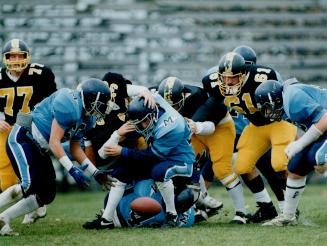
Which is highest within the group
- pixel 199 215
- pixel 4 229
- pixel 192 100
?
pixel 192 100

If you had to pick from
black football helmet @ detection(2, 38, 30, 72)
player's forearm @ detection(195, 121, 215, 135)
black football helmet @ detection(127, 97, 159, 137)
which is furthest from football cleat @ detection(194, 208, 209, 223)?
black football helmet @ detection(2, 38, 30, 72)

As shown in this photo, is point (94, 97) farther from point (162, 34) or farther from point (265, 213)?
point (162, 34)

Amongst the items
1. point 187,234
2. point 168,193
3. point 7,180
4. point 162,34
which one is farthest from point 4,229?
point 162,34

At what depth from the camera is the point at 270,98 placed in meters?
7.42

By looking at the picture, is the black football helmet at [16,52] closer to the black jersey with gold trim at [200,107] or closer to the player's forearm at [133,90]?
the player's forearm at [133,90]

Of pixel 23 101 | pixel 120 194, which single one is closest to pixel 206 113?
pixel 120 194

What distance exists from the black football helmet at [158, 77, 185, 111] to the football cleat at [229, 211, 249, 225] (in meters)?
1.21

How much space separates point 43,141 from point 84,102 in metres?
0.52

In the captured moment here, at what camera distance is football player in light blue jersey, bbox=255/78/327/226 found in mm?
7152

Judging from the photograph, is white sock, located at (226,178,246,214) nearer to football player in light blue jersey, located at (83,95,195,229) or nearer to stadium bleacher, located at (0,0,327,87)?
football player in light blue jersey, located at (83,95,195,229)

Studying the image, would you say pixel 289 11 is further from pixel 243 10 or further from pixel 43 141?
pixel 43 141

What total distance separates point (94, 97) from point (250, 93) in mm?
1677

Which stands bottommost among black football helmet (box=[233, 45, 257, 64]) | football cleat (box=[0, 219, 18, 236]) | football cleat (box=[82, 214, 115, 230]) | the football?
football cleat (box=[82, 214, 115, 230])

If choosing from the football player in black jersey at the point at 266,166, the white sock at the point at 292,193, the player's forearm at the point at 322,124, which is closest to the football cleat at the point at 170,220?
the white sock at the point at 292,193
